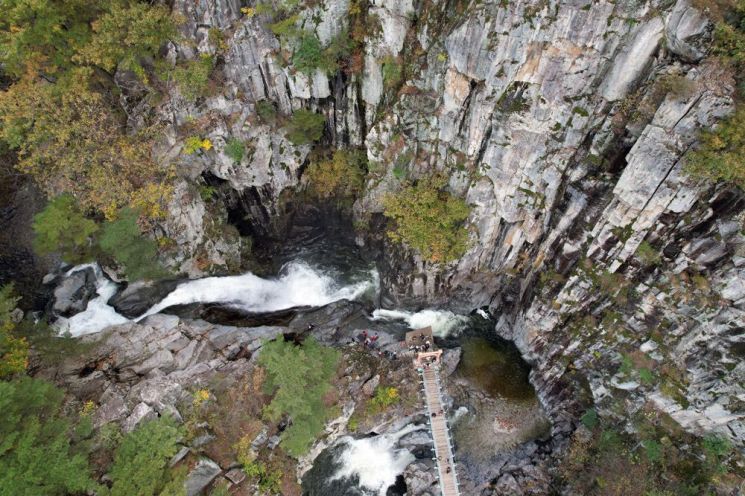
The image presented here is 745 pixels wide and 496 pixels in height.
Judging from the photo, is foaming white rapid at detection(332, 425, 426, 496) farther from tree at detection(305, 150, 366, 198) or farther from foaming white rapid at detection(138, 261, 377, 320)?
tree at detection(305, 150, 366, 198)

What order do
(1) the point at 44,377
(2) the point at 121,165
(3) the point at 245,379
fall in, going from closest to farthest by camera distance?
(1) the point at 44,377, (3) the point at 245,379, (2) the point at 121,165

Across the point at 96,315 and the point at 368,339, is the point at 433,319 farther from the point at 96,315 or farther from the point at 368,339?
the point at 96,315

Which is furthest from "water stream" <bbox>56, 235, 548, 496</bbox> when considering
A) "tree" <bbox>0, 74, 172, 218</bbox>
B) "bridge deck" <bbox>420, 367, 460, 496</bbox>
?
"tree" <bbox>0, 74, 172, 218</bbox>

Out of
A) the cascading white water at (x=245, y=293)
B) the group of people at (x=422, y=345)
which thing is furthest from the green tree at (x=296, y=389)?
the cascading white water at (x=245, y=293)

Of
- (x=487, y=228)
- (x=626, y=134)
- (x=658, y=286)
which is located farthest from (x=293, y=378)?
(x=626, y=134)

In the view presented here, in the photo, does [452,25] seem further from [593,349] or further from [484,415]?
[484,415]

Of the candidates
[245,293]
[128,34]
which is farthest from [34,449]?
[128,34]

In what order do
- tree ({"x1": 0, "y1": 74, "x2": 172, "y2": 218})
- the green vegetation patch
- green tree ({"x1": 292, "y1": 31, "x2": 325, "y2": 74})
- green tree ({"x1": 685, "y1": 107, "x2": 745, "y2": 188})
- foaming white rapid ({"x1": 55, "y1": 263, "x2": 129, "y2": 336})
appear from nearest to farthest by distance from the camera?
green tree ({"x1": 685, "y1": 107, "x2": 745, "y2": 188})
tree ({"x1": 0, "y1": 74, "x2": 172, "y2": 218})
green tree ({"x1": 292, "y1": 31, "x2": 325, "y2": 74})
foaming white rapid ({"x1": 55, "y1": 263, "x2": 129, "y2": 336})
the green vegetation patch
